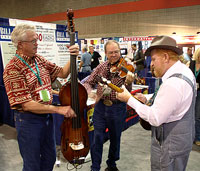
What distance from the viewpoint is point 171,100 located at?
1319mm

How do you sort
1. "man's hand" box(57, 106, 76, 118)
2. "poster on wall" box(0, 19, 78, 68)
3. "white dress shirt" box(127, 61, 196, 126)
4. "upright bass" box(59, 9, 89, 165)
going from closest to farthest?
"white dress shirt" box(127, 61, 196, 126) < "man's hand" box(57, 106, 76, 118) < "upright bass" box(59, 9, 89, 165) < "poster on wall" box(0, 19, 78, 68)

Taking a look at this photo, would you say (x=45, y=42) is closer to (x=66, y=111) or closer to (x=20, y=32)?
(x=20, y=32)

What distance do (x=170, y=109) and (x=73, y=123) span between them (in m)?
0.91

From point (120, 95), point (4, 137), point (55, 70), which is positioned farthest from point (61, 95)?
point (4, 137)

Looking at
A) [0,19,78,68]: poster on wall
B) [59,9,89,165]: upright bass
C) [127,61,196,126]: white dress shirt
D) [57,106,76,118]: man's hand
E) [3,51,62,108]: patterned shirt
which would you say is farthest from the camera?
[0,19,78,68]: poster on wall

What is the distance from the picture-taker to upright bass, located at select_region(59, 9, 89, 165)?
71.2 inches

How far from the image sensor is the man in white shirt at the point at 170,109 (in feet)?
4.39

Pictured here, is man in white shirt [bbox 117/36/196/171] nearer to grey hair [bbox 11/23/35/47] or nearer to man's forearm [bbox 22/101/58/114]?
man's forearm [bbox 22/101/58/114]

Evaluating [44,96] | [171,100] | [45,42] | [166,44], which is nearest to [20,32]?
[44,96]

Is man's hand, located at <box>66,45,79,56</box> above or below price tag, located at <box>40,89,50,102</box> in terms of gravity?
above

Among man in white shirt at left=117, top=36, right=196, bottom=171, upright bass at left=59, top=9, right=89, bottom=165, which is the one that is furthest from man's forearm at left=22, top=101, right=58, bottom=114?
man in white shirt at left=117, top=36, right=196, bottom=171

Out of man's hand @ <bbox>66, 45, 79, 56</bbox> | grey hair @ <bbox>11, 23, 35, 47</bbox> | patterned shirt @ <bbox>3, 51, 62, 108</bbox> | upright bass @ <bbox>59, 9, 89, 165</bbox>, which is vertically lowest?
upright bass @ <bbox>59, 9, 89, 165</bbox>

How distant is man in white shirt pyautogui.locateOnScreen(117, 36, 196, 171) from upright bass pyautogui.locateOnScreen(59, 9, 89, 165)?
1.72 feet

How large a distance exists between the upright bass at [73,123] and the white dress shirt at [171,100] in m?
0.66
